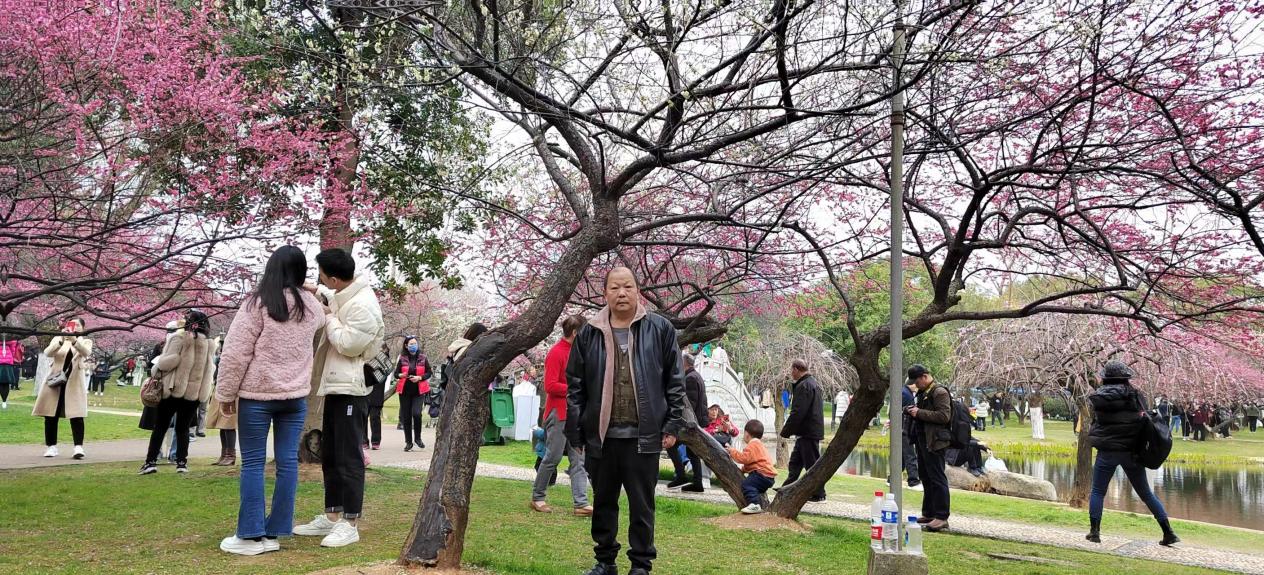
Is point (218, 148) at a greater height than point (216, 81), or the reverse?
point (216, 81)

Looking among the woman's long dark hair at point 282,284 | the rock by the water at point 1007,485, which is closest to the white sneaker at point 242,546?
the woman's long dark hair at point 282,284

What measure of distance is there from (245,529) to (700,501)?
18.7ft

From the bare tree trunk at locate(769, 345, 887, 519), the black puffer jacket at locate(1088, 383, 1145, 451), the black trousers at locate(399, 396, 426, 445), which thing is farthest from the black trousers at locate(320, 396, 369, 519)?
the black trousers at locate(399, 396, 426, 445)

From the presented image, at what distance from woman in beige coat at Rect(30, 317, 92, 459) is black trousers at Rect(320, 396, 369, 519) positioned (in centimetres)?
630

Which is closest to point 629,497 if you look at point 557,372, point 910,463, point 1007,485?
point 557,372

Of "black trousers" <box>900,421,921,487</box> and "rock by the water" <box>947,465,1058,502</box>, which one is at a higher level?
"black trousers" <box>900,421,921,487</box>

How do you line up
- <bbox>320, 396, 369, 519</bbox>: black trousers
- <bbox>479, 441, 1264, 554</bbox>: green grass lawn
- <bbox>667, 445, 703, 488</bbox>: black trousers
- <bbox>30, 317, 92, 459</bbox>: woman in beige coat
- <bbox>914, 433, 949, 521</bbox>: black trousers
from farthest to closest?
<bbox>667, 445, 703, 488</bbox>: black trousers < <bbox>30, 317, 92, 459</bbox>: woman in beige coat < <bbox>479, 441, 1264, 554</bbox>: green grass lawn < <bbox>914, 433, 949, 521</bbox>: black trousers < <bbox>320, 396, 369, 519</bbox>: black trousers

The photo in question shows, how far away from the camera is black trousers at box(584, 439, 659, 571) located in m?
5.01

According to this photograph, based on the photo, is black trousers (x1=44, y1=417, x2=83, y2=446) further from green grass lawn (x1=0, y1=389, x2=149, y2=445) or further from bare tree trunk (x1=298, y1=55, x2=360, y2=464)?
bare tree trunk (x1=298, y1=55, x2=360, y2=464)

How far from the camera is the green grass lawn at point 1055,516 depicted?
392 inches

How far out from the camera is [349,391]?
5805 mm

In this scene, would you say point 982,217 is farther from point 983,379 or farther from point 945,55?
point 983,379

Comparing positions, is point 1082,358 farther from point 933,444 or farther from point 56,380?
point 56,380

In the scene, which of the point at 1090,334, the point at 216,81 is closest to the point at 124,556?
the point at 216,81
